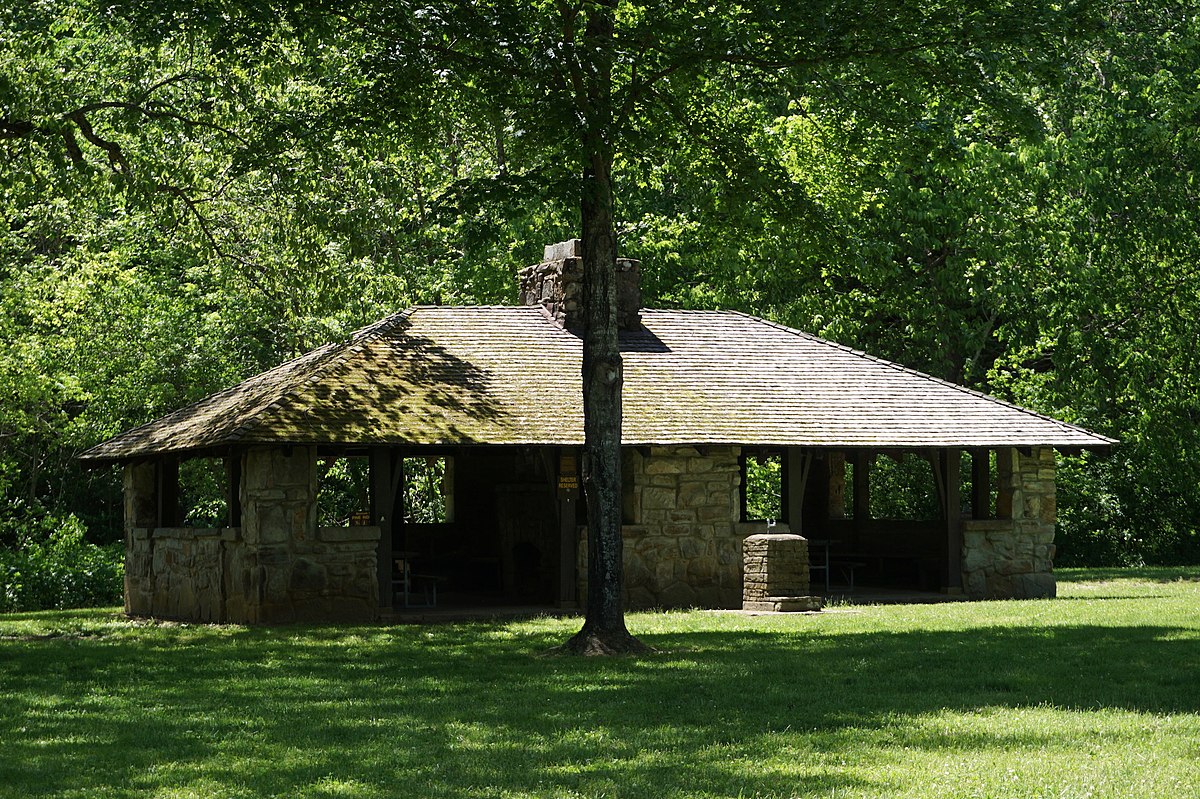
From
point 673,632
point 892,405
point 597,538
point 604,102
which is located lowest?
point 673,632

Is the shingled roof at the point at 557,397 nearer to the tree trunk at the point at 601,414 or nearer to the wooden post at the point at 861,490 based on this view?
the wooden post at the point at 861,490

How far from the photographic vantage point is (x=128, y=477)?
71.7 feet

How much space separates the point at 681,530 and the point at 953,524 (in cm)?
409

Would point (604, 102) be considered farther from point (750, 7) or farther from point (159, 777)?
point (159, 777)

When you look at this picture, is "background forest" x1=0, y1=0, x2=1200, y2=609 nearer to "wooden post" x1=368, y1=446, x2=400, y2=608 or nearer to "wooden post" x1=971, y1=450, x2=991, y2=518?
"wooden post" x1=368, y1=446, x2=400, y2=608

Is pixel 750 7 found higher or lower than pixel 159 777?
higher

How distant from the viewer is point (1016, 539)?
21.5 meters

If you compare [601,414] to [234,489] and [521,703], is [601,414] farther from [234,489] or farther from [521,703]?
[234,489]

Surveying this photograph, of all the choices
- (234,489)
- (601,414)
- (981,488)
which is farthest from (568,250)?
(601,414)

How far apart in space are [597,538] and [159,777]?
6.50 meters

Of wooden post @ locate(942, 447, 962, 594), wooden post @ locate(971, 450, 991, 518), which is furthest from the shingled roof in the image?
wooden post @ locate(971, 450, 991, 518)

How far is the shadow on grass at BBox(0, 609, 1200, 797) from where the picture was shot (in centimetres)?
824

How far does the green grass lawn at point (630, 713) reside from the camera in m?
8.00

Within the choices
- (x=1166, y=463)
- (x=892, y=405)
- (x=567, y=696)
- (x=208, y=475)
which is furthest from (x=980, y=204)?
(x=567, y=696)
